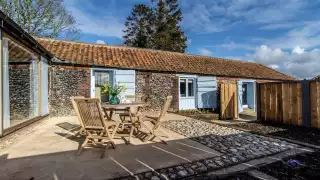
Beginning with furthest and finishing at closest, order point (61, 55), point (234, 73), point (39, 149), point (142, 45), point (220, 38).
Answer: point (142, 45) → point (220, 38) → point (234, 73) → point (61, 55) → point (39, 149)

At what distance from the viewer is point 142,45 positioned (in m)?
20.6

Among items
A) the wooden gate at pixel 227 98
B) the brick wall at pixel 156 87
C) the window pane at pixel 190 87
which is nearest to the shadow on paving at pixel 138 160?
the wooden gate at pixel 227 98

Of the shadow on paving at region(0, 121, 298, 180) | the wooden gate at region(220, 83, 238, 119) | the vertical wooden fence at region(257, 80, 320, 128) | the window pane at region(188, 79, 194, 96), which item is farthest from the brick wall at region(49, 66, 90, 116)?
the vertical wooden fence at region(257, 80, 320, 128)

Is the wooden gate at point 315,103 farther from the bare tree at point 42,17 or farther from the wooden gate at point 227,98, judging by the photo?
the bare tree at point 42,17

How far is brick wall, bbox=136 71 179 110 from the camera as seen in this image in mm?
9367

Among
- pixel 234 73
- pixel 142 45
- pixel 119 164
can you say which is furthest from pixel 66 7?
pixel 119 164

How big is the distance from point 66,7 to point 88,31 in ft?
7.34

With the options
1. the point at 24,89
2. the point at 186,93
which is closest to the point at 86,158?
the point at 24,89

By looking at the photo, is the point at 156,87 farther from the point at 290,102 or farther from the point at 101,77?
the point at 290,102

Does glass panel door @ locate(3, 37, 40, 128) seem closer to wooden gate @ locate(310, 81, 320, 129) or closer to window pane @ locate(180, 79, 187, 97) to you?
Result: window pane @ locate(180, 79, 187, 97)

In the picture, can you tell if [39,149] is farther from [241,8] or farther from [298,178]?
[241,8]

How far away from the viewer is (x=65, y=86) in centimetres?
794

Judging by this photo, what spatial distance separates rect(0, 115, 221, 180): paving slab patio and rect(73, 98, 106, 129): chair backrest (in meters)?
0.49

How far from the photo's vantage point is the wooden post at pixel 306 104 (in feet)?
18.5
